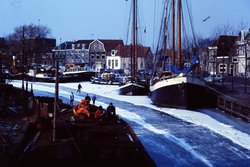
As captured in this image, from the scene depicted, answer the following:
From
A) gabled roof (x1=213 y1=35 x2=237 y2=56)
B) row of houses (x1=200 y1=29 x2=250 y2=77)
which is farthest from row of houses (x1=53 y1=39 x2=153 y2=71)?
gabled roof (x1=213 y1=35 x2=237 y2=56)

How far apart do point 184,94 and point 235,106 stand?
4405 mm

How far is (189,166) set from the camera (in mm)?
14383

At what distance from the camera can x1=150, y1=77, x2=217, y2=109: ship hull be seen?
32.2 metres

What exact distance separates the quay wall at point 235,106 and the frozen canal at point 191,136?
1.95ft

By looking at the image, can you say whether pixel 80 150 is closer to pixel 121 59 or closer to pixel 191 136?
pixel 191 136

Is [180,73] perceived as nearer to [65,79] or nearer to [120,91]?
[120,91]

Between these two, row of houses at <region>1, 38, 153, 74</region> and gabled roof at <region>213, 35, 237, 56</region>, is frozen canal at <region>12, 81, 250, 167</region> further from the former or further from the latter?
row of houses at <region>1, 38, 153, 74</region>

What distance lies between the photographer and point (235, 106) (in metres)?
29.1

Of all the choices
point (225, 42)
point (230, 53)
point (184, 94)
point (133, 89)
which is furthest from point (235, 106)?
point (225, 42)

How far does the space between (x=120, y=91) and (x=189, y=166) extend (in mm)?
32340

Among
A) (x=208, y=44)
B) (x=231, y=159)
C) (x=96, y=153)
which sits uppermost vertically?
(x=208, y=44)

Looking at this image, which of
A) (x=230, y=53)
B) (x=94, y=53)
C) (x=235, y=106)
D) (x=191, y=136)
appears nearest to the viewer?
(x=191, y=136)

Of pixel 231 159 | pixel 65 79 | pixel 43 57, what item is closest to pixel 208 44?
pixel 65 79

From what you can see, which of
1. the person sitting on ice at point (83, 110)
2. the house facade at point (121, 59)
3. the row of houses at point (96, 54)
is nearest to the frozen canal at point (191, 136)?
the person sitting on ice at point (83, 110)
